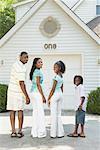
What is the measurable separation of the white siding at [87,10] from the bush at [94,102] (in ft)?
26.4

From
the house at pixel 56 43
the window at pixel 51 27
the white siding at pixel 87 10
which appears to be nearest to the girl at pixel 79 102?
the house at pixel 56 43

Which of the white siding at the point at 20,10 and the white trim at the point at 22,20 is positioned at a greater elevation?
the white siding at the point at 20,10

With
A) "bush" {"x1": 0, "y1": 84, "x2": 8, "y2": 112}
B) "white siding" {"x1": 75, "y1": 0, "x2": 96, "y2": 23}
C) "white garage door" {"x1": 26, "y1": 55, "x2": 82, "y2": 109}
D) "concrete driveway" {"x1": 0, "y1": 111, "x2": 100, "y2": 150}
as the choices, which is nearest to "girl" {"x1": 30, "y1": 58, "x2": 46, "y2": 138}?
"concrete driveway" {"x1": 0, "y1": 111, "x2": 100, "y2": 150}

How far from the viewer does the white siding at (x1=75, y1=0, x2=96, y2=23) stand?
72.6 ft

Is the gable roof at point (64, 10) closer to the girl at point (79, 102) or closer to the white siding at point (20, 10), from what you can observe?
the girl at point (79, 102)

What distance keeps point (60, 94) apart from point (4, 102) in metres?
6.59

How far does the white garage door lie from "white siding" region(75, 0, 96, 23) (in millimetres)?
6463

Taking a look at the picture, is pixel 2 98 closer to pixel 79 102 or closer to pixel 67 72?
pixel 67 72

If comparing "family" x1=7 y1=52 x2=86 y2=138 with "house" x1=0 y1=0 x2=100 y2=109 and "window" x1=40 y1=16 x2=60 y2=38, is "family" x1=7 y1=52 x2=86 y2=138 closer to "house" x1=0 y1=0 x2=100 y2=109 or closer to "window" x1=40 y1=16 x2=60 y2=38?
"house" x1=0 y1=0 x2=100 y2=109

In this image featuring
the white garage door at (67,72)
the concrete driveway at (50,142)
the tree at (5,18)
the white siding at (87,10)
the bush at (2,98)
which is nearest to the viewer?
the concrete driveway at (50,142)

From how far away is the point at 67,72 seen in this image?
53.0 ft

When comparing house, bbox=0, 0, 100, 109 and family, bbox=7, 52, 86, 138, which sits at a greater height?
house, bbox=0, 0, 100, 109

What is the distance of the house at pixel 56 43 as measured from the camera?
16.0 m

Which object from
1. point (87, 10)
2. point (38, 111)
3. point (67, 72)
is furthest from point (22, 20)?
point (38, 111)
